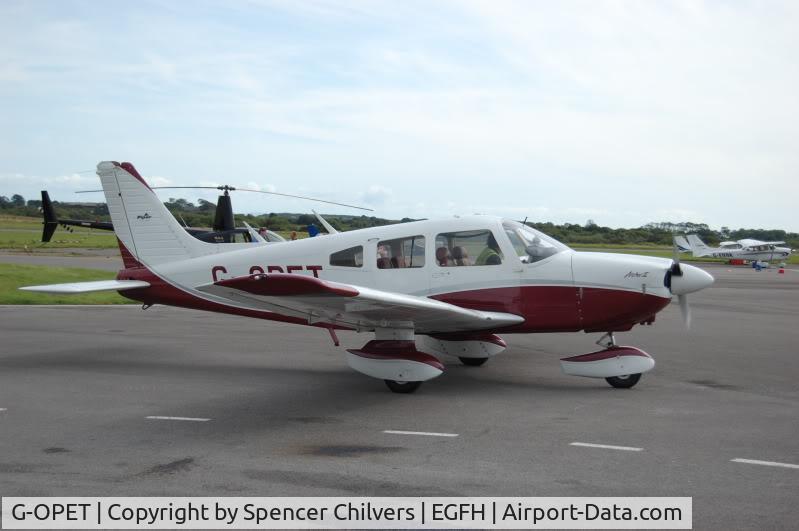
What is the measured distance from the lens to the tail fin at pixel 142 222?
459 inches

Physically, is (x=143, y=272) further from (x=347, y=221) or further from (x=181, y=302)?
(x=347, y=221)

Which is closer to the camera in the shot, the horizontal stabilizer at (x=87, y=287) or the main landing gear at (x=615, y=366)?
the main landing gear at (x=615, y=366)

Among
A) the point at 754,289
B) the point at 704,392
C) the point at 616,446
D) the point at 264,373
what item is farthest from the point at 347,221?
the point at 616,446

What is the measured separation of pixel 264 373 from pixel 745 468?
6.59 m

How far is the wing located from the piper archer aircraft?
23 millimetres

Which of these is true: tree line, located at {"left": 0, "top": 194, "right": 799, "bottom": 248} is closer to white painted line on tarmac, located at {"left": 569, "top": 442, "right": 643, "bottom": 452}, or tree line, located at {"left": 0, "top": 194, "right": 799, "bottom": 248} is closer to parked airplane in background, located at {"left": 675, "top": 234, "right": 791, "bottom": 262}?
parked airplane in background, located at {"left": 675, "top": 234, "right": 791, "bottom": 262}

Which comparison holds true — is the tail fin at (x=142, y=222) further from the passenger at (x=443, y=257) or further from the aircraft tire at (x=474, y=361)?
the aircraft tire at (x=474, y=361)

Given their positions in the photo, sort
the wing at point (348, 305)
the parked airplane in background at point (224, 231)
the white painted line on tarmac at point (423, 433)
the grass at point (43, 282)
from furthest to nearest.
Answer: the parked airplane in background at point (224, 231) < the grass at point (43, 282) < the wing at point (348, 305) < the white painted line on tarmac at point (423, 433)

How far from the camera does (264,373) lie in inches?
416

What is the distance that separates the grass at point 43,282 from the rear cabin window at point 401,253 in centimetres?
1096

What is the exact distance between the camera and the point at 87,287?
10.8m

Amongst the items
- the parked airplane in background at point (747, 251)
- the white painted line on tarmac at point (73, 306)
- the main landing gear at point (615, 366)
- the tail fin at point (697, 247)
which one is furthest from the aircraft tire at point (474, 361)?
the tail fin at point (697, 247)

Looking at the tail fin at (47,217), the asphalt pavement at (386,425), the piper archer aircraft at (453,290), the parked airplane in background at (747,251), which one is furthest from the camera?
the parked airplane in background at (747,251)
